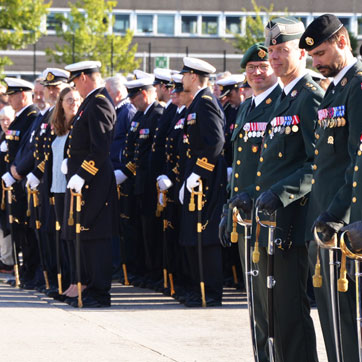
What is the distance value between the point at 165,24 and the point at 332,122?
44.4 m

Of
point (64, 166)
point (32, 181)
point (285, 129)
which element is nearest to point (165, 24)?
point (32, 181)

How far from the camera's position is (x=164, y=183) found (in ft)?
34.3

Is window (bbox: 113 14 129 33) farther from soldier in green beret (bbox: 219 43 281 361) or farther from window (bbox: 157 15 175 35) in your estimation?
soldier in green beret (bbox: 219 43 281 361)

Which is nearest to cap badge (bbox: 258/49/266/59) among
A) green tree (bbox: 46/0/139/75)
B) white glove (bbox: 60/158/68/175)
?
white glove (bbox: 60/158/68/175)

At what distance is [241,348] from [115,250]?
5719 millimetres

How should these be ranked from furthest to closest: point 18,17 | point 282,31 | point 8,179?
point 18,17, point 8,179, point 282,31

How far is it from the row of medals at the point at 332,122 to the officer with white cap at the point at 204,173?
4.19 metres

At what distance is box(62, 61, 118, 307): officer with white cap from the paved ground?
35 cm

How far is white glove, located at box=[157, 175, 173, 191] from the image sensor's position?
34.3ft

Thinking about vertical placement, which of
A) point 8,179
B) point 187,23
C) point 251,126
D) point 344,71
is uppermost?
point 187,23

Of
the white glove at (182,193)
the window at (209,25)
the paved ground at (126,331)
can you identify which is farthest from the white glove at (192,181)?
the window at (209,25)

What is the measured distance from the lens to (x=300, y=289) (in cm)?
593

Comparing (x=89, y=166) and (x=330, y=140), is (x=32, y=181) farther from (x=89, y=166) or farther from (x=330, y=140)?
(x=330, y=140)

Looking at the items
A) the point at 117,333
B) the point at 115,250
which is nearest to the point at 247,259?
the point at 117,333
